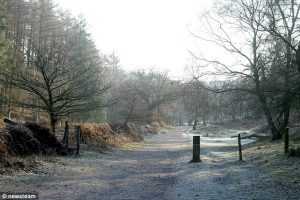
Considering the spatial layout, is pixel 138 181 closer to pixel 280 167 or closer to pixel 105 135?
pixel 280 167

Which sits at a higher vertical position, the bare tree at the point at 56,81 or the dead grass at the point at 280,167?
the bare tree at the point at 56,81

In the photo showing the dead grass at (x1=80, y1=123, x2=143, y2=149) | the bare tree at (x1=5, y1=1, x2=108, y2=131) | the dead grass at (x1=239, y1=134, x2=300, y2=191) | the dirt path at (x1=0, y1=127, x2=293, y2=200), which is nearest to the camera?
the dirt path at (x1=0, y1=127, x2=293, y2=200)

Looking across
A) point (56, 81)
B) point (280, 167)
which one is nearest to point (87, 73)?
point (56, 81)

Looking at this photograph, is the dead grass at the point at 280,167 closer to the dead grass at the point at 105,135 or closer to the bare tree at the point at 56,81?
the bare tree at the point at 56,81

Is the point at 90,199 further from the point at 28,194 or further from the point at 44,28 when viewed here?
the point at 44,28

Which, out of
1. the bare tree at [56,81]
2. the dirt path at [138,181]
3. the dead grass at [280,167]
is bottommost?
the dirt path at [138,181]

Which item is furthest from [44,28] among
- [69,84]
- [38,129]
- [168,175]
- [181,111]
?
[181,111]

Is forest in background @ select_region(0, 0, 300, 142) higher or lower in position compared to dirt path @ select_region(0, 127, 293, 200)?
higher

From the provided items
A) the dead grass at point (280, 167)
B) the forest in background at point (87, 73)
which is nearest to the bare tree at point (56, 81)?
the forest in background at point (87, 73)

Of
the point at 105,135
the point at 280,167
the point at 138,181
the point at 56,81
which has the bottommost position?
the point at 138,181

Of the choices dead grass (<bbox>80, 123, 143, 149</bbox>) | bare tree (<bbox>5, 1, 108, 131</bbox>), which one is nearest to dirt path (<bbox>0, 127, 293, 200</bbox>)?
bare tree (<bbox>5, 1, 108, 131</bbox>)

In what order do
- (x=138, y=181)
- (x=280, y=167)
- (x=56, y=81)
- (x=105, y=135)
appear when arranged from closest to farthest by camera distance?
(x=138, y=181), (x=280, y=167), (x=56, y=81), (x=105, y=135)

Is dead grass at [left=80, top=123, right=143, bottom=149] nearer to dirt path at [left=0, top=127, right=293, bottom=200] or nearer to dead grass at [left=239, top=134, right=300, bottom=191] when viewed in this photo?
dirt path at [left=0, top=127, right=293, bottom=200]

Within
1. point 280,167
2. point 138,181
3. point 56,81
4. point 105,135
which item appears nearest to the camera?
point 138,181
